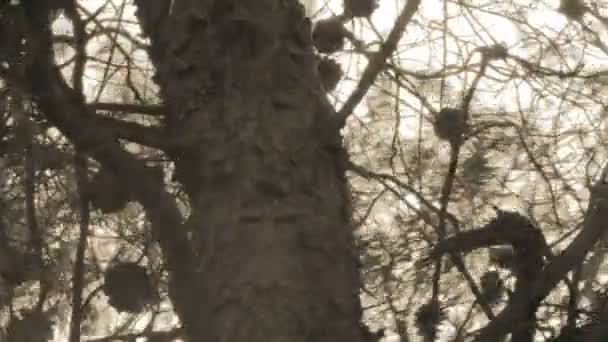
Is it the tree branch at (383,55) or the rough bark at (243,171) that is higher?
the tree branch at (383,55)

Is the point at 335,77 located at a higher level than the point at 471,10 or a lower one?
lower

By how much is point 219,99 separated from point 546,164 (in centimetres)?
72

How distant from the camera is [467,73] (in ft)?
5.46

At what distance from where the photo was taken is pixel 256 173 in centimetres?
118

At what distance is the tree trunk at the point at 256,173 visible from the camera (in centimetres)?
112

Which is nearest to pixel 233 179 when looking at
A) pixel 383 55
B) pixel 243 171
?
pixel 243 171

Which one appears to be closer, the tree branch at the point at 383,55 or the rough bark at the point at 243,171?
the rough bark at the point at 243,171

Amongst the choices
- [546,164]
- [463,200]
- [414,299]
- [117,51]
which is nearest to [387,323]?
[414,299]

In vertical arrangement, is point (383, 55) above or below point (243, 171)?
above

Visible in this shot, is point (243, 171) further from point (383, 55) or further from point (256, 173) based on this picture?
point (383, 55)

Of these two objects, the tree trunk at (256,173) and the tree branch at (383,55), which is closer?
the tree trunk at (256,173)

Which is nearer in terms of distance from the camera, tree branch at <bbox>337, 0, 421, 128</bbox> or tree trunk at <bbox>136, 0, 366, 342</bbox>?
tree trunk at <bbox>136, 0, 366, 342</bbox>

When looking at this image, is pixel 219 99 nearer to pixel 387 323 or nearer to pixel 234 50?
pixel 234 50

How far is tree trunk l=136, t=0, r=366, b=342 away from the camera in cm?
112
